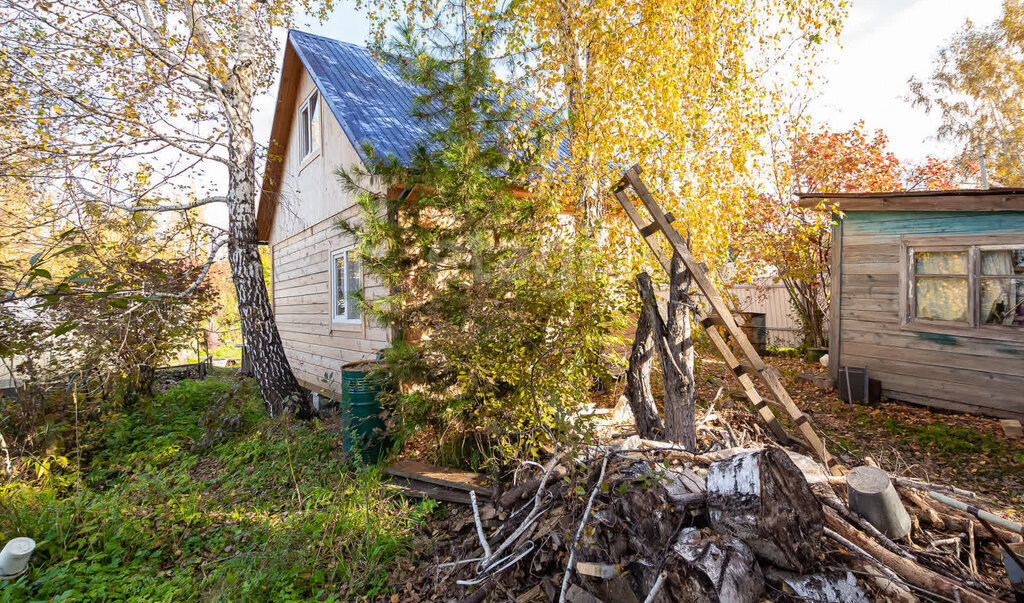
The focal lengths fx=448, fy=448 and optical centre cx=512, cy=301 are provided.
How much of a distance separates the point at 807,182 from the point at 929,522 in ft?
37.6

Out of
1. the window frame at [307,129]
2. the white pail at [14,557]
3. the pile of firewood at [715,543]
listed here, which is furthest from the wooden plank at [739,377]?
the window frame at [307,129]

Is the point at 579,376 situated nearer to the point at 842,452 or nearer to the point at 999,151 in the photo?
the point at 842,452

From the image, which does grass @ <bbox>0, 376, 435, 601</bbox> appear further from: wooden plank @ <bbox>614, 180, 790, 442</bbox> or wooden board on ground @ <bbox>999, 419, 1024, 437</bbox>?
wooden board on ground @ <bbox>999, 419, 1024, 437</bbox>

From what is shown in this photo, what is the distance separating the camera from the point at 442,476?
4.58 metres

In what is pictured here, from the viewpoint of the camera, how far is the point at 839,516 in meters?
2.75

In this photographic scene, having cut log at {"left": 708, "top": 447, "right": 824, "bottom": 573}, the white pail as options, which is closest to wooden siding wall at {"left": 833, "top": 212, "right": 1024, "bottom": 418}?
cut log at {"left": 708, "top": 447, "right": 824, "bottom": 573}

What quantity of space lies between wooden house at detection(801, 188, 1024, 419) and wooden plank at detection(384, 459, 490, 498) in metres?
5.86

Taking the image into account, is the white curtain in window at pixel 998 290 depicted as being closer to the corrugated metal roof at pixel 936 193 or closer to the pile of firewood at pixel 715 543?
the corrugated metal roof at pixel 936 193

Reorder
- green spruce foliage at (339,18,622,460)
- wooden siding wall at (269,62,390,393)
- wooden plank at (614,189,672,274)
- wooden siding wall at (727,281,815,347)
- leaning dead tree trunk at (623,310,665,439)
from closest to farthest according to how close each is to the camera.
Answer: wooden plank at (614,189,672,274)
green spruce foliage at (339,18,622,460)
leaning dead tree trunk at (623,310,665,439)
wooden siding wall at (269,62,390,393)
wooden siding wall at (727,281,815,347)

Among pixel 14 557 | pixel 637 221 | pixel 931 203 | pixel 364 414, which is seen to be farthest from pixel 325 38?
pixel 931 203

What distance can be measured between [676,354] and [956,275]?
5.32m

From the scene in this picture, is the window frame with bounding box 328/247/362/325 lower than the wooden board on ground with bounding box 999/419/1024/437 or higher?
higher

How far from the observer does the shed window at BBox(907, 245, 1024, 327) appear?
235 inches

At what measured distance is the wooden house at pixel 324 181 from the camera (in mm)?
7035
